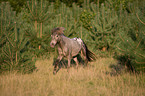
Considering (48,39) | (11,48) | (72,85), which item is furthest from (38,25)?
(72,85)

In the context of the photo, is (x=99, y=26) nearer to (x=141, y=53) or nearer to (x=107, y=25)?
(x=107, y=25)

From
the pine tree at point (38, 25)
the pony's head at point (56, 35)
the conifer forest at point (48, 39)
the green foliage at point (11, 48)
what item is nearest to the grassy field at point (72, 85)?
the conifer forest at point (48, 39)

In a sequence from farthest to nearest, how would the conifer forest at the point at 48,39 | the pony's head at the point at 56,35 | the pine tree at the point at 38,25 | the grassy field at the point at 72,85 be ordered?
the pine tree at the point at 38,25, the pony's head at the point at 56,35, the conifer forest at the point at 48,39, the grassy field at the point at 72,85

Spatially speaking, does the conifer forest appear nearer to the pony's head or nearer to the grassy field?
the grassy field

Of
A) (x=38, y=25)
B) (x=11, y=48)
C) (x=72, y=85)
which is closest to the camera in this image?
(x=72, y=85)

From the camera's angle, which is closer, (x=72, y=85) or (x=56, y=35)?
(x=72, y=85)

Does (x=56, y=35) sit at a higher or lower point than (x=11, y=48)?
higher

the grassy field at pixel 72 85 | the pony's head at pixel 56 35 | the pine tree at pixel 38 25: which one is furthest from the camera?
the pine tree at pixel 38 25

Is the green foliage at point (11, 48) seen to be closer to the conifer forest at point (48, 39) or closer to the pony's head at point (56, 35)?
the conifer forest at point (48, 39)

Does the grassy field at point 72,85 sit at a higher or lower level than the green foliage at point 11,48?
lower

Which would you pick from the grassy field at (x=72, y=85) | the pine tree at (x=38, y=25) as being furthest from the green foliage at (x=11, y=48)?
the pine tree at (x=38, y=25)

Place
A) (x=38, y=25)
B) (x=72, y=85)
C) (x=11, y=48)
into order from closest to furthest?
(x=72, y=85) < (x=11, y=48) < (x=38, y=25)

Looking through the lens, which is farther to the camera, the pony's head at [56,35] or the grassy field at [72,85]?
the pony's head at [56,35]

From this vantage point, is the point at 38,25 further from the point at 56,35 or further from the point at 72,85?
the point at 72,85
